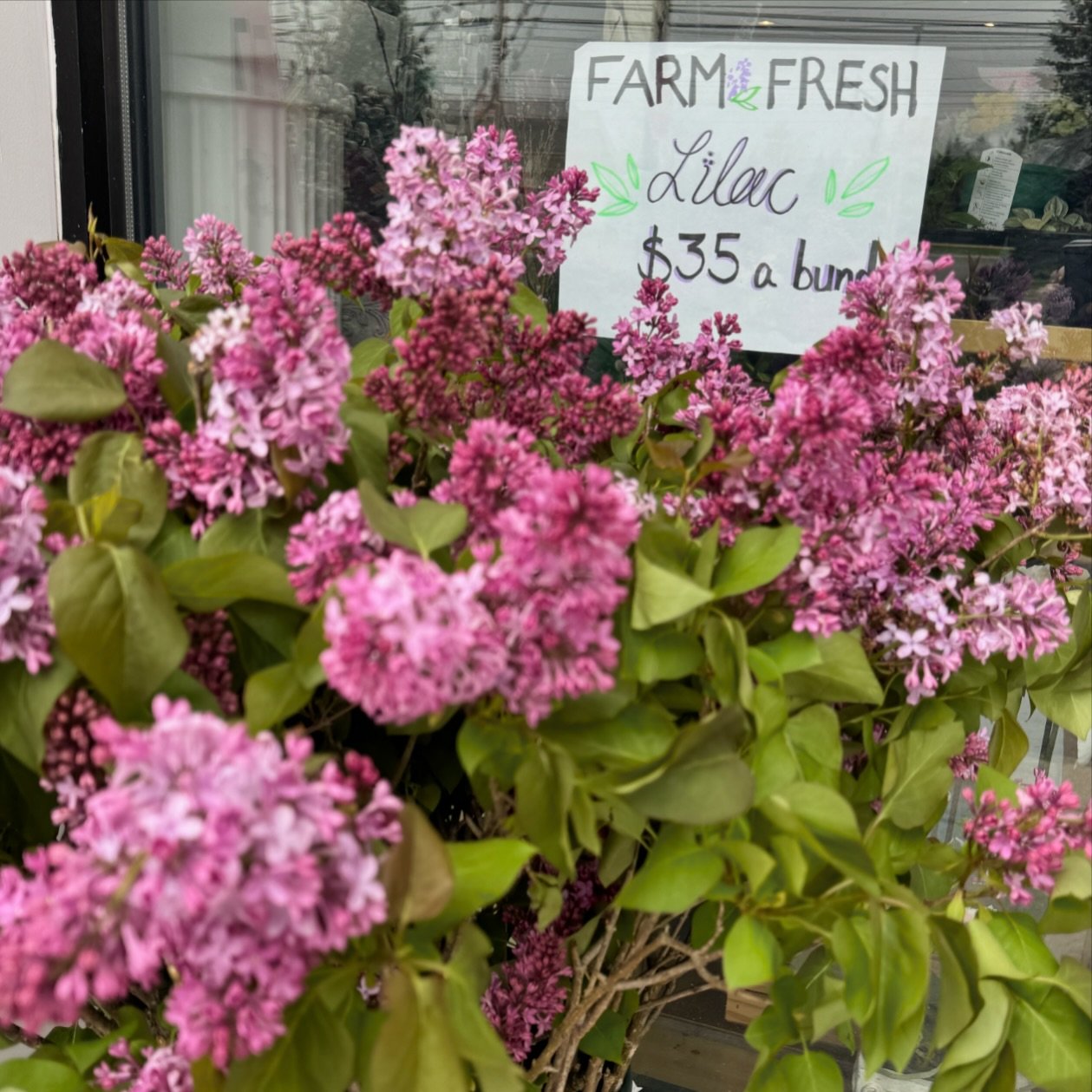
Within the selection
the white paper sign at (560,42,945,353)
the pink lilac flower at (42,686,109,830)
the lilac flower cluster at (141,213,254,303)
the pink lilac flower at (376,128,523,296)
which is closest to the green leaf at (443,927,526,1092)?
the pink lilac flower at (42,686,109,830)

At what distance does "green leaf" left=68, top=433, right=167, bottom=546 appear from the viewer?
1.04 feet

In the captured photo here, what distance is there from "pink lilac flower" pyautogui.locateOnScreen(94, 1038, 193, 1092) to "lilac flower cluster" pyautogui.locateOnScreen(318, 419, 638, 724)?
16 cm

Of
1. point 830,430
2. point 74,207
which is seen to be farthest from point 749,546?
point 74,207

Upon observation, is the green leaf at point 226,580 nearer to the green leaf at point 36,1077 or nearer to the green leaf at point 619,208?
the green leaf at point 36,1077

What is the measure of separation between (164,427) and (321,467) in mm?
46

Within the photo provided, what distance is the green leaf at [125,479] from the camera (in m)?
0.32

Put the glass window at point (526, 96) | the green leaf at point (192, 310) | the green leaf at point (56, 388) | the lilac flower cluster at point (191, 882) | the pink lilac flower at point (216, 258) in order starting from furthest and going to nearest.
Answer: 1. the glass window at point (526, 96)
2. the pink lilac flower at point (216, 258)
3. the green leaf at point (192, 310)
4. the green leaf at point (56, 388)
5. the lilac flower cluster at point (191, 882)

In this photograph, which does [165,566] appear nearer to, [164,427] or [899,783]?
[164,427]

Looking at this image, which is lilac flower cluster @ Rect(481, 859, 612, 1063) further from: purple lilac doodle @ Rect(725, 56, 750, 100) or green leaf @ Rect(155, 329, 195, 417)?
purple lilac doodle @ Rect(725, 56, 750, 100)

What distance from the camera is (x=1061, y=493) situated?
415 mm

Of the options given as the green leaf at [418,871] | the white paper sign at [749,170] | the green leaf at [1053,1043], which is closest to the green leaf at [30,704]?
the green leaf at [418,871]

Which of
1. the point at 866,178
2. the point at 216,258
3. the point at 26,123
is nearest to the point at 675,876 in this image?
the point at 216,258

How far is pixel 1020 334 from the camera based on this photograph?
0.48 m

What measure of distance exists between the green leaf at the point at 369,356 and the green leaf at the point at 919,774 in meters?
0.24
